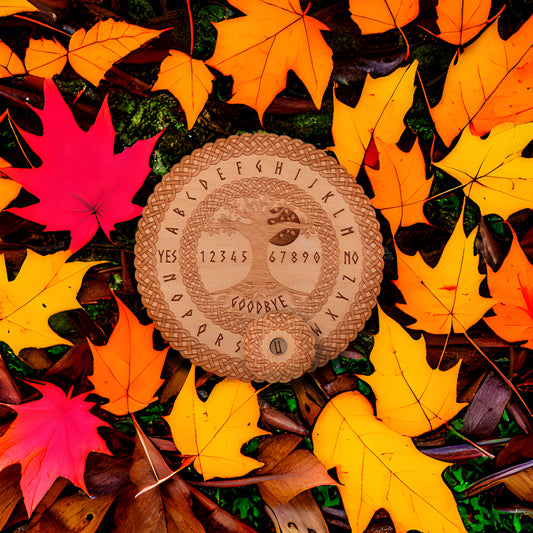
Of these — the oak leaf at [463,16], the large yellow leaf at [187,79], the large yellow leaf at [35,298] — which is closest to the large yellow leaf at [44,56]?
the large yellow leaf at [187,79]

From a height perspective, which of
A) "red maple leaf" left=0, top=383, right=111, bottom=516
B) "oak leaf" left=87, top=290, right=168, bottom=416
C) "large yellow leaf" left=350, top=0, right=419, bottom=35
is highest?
"large yellow leaf" left=350, top=0, right=419, bottom=35

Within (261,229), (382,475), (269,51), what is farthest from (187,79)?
(382,475)

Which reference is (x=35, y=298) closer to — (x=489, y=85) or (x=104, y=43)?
(x=104, y=43)

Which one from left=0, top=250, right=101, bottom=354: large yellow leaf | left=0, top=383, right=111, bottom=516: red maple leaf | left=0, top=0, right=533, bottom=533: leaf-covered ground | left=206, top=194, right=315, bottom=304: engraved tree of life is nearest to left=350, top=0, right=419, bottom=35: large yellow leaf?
left=0, top=0, right=533, bottom=533: leaf-covered ground

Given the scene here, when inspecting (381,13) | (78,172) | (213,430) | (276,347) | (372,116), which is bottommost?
(213,430)

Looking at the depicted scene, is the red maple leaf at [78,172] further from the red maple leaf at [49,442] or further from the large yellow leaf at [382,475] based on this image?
the large yellow leaf at [382,475]

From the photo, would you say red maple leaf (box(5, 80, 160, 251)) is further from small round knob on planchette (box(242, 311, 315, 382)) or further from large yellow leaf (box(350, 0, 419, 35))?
large yellow leaf (box(350, 0, 419, 35))

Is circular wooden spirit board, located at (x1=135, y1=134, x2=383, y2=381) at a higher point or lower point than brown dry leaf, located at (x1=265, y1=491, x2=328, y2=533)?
higher

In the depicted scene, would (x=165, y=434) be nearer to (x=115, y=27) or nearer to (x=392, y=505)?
(x=392, y=505)
